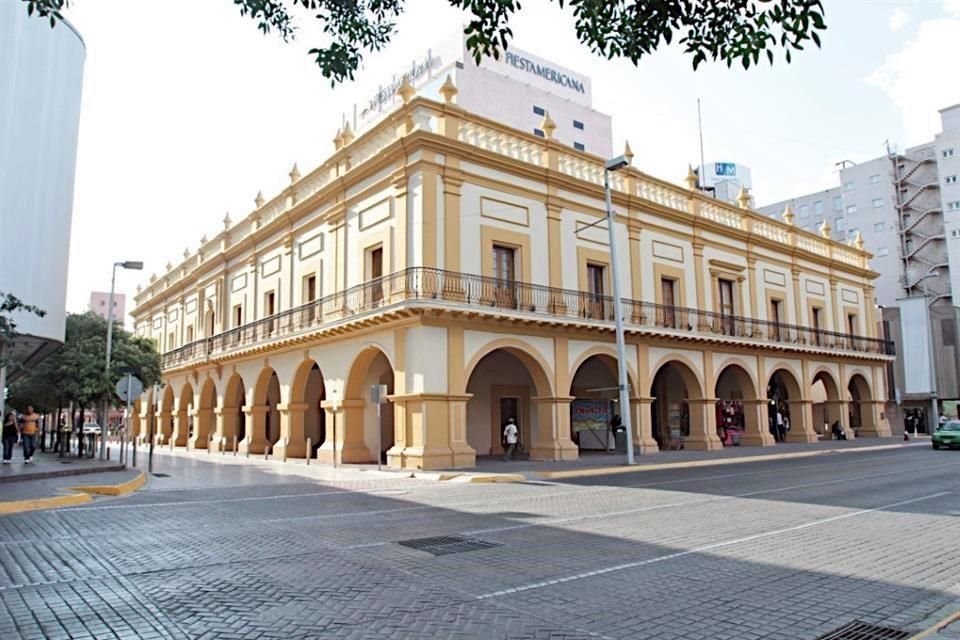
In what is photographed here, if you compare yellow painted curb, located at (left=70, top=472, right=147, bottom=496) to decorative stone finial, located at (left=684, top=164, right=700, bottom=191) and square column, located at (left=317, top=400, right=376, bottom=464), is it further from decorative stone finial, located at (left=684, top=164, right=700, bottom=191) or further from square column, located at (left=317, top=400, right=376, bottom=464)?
decorative stone finial, located at (left=684, top=164, right=700, bottom=191)

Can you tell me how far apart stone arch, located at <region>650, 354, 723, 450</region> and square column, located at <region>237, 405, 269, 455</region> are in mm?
15532

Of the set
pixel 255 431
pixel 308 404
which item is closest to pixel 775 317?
pixel 308 404

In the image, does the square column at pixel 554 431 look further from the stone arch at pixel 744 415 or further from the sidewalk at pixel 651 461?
the stone arch at pixel 744 415

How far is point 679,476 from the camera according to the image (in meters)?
17.5

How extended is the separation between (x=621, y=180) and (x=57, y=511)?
20.7m


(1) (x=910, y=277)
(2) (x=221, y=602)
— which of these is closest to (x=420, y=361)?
(2) (x=221, y=602)

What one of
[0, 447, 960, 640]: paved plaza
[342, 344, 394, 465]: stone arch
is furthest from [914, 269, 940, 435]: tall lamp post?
[342, 344, 394, 465]: stone arch

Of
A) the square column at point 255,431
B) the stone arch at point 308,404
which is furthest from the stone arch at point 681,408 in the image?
the square column at point 255,431

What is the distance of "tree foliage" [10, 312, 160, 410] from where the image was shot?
2305 centimetres

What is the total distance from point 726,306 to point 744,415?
4.90 metres

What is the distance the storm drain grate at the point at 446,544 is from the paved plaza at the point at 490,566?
0.16 ft

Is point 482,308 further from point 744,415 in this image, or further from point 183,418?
point 183,418

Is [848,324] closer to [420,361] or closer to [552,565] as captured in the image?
[420,361]

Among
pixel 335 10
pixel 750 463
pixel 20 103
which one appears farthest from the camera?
pixel 750 463
